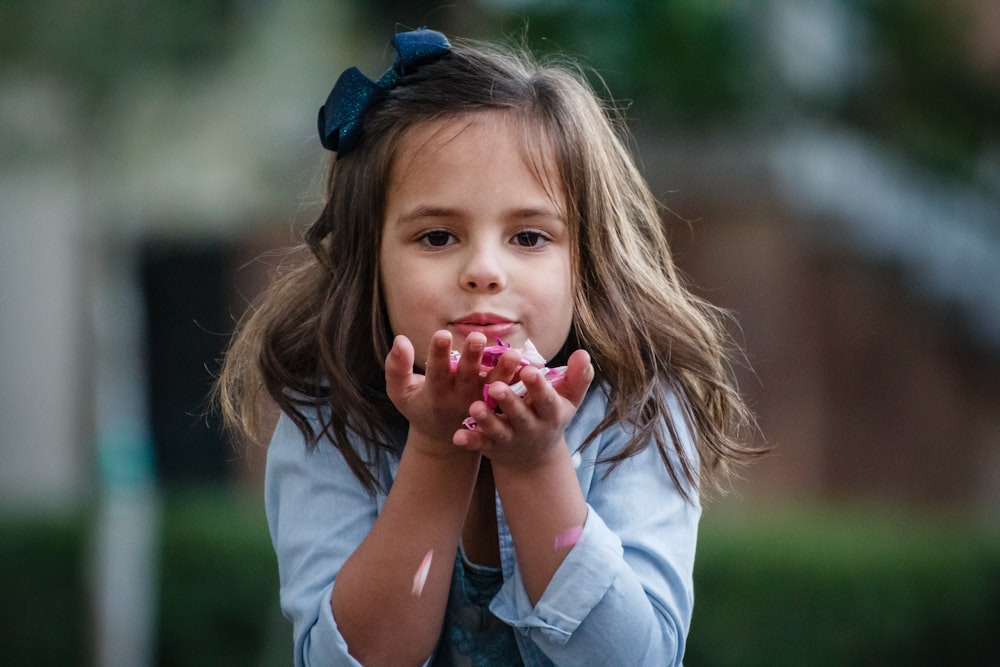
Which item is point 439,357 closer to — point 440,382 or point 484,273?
point 440,382

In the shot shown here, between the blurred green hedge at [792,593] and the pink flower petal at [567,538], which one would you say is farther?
the blurred green hedge at [792,593]

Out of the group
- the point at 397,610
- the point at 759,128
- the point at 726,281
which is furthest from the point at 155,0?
the point at 397,610

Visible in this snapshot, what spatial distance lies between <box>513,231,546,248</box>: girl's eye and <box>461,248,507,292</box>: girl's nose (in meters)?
0.08

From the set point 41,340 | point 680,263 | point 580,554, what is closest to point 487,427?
point 580,554

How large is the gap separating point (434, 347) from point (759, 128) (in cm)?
677

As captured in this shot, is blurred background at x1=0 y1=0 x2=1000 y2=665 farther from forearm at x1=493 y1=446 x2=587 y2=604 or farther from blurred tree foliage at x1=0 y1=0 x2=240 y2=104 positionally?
forearm at x1=493 y1=446 x2=587 y2=604

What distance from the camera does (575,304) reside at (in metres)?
2.29

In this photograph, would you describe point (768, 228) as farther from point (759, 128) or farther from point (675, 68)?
point (675, 68)

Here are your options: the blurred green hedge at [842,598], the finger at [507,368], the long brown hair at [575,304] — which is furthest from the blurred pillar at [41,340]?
the finger at [507,368]

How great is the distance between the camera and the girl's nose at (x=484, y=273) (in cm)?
211

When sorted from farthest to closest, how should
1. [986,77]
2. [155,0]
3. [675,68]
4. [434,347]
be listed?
1. [986,77]
2. [675,68]
3. [155,0]
4. [434,347]

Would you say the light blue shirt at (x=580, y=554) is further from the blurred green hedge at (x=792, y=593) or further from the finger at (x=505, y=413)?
the blurred green hedge at (x=792, y=593)

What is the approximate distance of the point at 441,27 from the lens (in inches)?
306

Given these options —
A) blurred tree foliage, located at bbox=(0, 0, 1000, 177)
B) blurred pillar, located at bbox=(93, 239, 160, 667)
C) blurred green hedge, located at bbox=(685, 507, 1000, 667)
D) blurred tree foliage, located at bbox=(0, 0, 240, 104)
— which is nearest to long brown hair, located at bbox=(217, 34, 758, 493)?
blurred tree foliage, located at bbox=(0, 0, 1000, 177)
